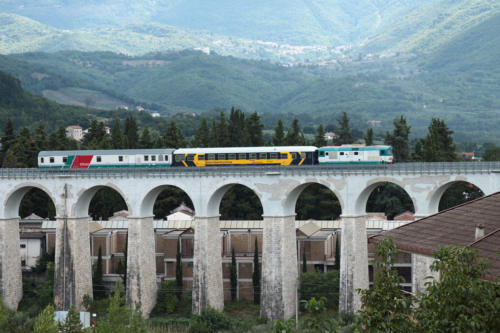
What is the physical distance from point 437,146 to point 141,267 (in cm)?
4013

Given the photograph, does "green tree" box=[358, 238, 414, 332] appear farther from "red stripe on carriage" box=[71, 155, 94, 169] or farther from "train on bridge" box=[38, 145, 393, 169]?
"red stripe on carriage" box=[71, 155, 94, 169]

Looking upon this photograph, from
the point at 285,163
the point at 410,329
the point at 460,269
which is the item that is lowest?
the point at 410,329

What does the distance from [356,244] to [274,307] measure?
9.06 m

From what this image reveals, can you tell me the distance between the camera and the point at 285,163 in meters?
70.2

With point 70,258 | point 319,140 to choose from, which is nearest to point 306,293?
point 70,258

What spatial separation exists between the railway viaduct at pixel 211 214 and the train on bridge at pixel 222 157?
1.69m

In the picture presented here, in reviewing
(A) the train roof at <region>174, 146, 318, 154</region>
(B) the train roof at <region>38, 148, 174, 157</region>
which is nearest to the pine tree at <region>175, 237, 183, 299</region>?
(B) the train roof at <region>38, 148, 174, 157</region>

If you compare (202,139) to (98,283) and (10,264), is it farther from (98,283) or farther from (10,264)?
(10,264)

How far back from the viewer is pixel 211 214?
70.2m

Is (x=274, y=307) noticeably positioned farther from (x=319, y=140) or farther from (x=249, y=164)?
(x=319, y=140)

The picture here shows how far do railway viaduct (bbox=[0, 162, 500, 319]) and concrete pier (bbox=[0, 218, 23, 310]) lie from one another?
0.10 meters

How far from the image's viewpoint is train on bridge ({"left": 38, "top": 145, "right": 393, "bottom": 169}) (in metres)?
67.1

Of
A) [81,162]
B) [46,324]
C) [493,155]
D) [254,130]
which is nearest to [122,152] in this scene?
[81,162]

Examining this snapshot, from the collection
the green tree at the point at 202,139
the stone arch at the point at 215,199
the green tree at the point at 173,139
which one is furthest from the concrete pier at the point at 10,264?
the green tree at the point at 202,139
